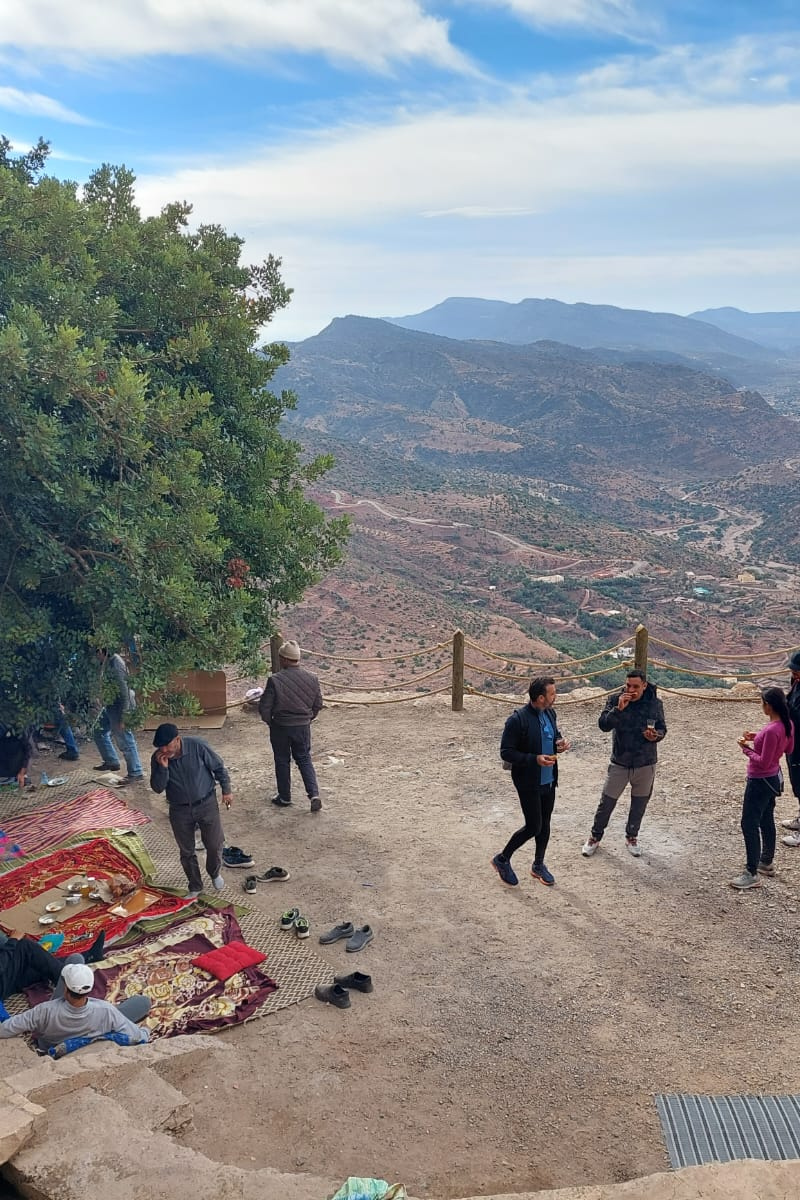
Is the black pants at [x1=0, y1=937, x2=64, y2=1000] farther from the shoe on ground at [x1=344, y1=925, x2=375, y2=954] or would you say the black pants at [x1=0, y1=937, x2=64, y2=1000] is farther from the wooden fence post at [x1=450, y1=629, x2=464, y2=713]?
the wooden fence post at [x1=450, y1=629, x2=464, y2=713]

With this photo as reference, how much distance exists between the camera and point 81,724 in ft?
26.7

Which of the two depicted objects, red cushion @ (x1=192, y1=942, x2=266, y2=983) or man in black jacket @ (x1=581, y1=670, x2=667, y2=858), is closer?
red cushion @ (x1=192, y1=942, x2=266, y2=983)

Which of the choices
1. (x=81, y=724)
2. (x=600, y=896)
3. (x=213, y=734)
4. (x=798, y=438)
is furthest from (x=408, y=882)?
(x=798, y=438)

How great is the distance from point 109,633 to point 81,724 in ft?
5.77

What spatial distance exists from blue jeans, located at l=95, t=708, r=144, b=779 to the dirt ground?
0.42 m

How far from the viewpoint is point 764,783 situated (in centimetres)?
638

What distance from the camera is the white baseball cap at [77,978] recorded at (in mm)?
4668

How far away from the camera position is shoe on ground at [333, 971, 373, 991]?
5469 mm

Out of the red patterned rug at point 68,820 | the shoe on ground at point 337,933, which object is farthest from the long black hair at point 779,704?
the red patterned rug at point 68,820

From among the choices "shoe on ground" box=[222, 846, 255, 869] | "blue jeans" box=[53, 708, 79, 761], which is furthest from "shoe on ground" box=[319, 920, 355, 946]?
"blue jeans" box=[53, 708, 79, 761]

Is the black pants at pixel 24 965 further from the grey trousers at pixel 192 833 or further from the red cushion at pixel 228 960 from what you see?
the grey trousers at pixel 192 833

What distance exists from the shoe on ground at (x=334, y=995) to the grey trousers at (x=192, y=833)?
1579mm

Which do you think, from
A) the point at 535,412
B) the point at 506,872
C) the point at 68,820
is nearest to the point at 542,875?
the point at 506,872

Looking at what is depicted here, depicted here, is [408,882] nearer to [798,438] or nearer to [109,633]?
[109,633]
